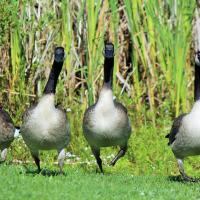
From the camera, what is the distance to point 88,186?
10.2 meters

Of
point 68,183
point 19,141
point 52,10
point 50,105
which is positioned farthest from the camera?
point 52,10

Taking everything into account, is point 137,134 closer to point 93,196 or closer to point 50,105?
point 50,105

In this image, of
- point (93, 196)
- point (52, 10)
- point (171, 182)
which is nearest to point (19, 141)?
point (52, 10)

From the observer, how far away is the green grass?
9391 mm

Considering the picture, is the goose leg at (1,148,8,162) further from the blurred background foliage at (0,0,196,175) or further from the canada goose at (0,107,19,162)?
the blurred background foliage at (0,0,196,175)

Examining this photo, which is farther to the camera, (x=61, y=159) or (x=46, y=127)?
(x=61, y=159)

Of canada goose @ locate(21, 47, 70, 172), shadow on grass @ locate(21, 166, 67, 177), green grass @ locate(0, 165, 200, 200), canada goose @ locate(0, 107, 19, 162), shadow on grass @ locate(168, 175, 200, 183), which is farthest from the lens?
canada goose @ locate(0, 107, 19, 162)

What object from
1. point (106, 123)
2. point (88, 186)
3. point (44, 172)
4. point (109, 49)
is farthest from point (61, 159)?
point (109, 49)

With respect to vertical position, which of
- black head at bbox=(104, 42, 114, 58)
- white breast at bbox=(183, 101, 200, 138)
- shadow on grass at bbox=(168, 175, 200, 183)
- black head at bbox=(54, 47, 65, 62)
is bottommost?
shadow on grass at bbox=(168, 175, 200, 183)

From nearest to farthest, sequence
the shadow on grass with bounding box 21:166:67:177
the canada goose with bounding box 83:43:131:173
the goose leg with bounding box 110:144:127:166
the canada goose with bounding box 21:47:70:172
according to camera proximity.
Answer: the canada goose with bounding box 21:47:70:172
the shadow on grass with bounding box 21:166:67:177
the canada goose with bounding box 83:43:131:173
the goose leg with bounding box 110:144:127:166

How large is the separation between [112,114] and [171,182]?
4.38 ft

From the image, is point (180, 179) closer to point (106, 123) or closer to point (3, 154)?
point (106, 123)

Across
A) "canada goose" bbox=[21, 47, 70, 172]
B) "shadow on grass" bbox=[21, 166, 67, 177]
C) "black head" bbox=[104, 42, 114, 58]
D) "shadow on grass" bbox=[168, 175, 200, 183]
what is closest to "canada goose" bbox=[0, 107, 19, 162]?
"shadow on grass" bbox=[21, 166, 67, 177]

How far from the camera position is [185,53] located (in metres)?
14.4
